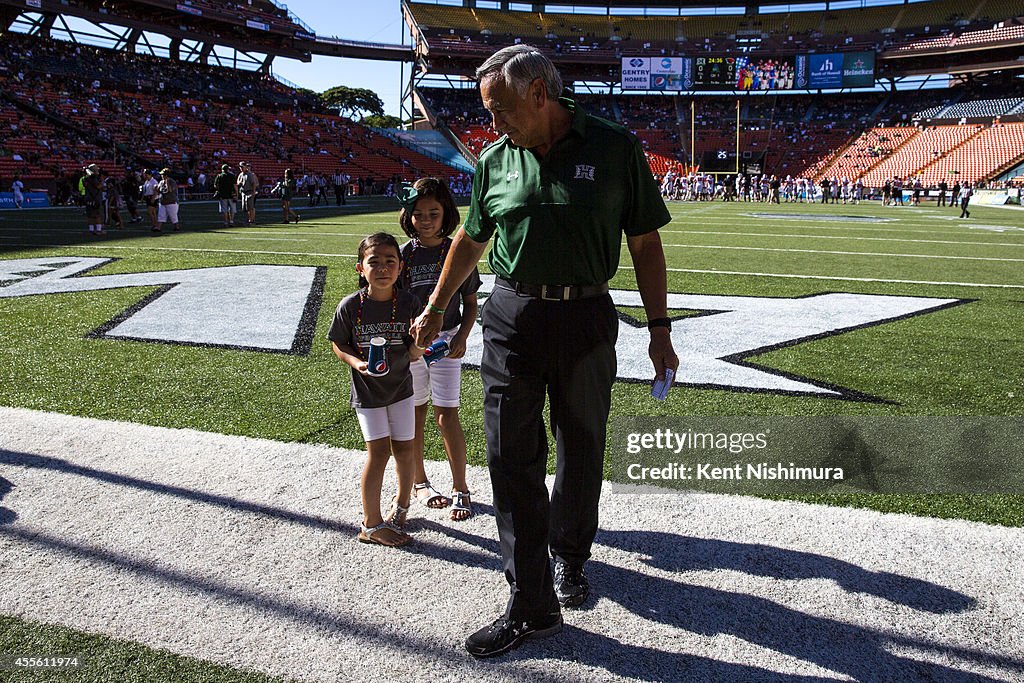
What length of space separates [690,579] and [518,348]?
112 cm

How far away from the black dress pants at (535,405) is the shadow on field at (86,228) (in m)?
14.3

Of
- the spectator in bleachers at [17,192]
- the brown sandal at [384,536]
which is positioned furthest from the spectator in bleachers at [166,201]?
the brown sandal at [384,536]

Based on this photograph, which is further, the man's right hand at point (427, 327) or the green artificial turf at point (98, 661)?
the man's right hand at point (427, 327)

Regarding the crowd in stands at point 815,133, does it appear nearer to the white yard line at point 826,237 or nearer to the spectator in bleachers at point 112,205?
the white yard line at point 826,237

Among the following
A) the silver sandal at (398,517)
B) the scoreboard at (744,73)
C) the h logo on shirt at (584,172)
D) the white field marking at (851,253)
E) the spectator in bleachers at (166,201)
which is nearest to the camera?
the h logo on shirt at (584,172)

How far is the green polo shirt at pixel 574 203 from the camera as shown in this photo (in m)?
2.50

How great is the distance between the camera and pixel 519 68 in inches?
93.4

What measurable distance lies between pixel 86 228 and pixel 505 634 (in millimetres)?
19875

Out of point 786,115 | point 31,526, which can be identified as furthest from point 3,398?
point 786,115

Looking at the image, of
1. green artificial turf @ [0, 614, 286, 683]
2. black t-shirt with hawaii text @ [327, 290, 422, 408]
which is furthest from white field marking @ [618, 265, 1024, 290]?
green artificial turf @ [0, 614, 286, 683]

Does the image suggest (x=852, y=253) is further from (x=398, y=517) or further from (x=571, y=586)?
(x=571, y=586)

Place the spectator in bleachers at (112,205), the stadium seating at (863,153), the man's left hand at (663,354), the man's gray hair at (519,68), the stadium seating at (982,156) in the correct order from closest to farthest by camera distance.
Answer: the man's gray hair at (519,68)
the man's left hand at (663,354)
the spectator in bleachers at (112,205)
the stadium seating at (982,156)
the stadium seating at (863,153)

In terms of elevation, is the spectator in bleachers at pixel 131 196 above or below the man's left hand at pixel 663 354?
above

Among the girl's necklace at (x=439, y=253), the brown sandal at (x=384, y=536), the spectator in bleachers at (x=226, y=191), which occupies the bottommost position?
the brown sandal at (x=384, y=536)
